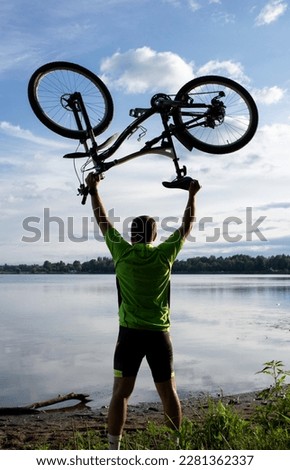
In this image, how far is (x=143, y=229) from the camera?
13.0 feet

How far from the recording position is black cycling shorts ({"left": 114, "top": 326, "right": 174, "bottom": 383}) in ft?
→ 12.6

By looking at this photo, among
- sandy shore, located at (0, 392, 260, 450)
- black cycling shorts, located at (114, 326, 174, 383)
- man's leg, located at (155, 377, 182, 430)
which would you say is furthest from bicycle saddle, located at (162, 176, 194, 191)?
sandy shore, located at (0, 392, 260, 450)

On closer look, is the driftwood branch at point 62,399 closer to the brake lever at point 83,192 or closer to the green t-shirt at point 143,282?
the brake lever at point 83,192

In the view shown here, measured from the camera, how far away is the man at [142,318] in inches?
151

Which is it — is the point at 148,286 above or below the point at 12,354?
above

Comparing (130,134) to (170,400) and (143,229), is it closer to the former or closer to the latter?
(143,229)

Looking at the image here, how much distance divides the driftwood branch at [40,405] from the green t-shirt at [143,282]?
584cm

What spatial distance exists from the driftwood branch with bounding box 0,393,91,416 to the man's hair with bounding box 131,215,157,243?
6.03 metres

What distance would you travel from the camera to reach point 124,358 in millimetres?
3834

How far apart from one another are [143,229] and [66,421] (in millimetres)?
5334

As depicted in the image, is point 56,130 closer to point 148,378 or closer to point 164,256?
point 164,256

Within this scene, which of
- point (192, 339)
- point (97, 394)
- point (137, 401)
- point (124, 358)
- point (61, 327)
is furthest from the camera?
point (61, 327)
